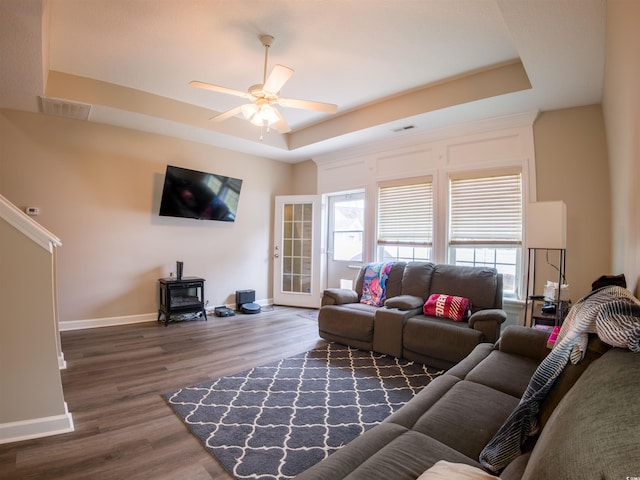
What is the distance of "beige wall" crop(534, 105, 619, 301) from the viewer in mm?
3248

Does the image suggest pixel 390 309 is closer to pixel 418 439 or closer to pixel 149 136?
pixel 418 439

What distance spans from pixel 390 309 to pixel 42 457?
9.45 feet

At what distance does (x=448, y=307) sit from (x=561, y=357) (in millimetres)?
2091

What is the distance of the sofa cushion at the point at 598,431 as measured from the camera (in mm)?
576

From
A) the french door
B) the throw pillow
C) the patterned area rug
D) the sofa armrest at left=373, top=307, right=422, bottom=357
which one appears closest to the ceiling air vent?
the french door

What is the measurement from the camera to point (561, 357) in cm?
128

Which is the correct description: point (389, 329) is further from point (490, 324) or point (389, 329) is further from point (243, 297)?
point (243, 297)

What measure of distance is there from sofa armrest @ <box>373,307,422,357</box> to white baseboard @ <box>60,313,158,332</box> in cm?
331

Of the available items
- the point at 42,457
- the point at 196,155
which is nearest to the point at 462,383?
the point at 42,457

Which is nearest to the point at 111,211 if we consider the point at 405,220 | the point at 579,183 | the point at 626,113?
the point at 405,220

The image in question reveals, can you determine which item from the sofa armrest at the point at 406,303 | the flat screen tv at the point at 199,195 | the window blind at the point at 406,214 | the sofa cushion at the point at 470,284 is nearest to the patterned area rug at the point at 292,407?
the sofa armrest at the point at 406,303

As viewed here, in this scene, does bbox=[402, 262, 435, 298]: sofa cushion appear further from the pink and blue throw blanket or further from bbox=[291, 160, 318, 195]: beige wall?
bbox=[291, 160, 318, 195]: beige wall

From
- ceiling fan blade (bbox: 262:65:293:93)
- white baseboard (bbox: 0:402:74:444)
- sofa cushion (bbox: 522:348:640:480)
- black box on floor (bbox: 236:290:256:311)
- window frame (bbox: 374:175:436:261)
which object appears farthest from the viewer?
black box on floor (bbox: 236:290:256:311)

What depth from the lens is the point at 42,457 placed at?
5.82 ft
